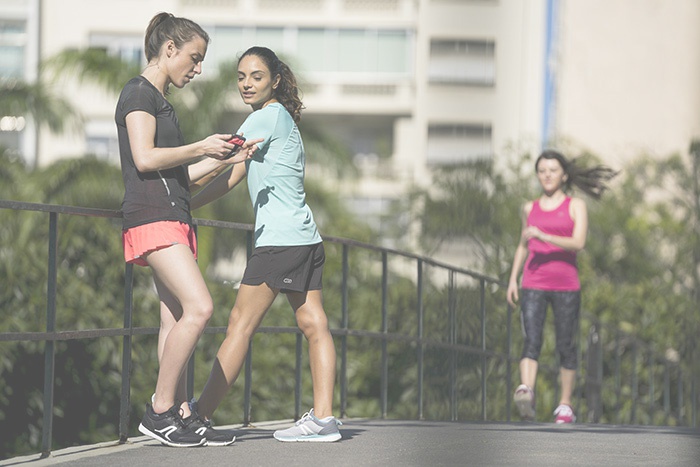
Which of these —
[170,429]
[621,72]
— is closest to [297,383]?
[170,429]

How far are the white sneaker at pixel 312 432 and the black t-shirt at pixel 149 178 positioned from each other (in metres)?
1.03

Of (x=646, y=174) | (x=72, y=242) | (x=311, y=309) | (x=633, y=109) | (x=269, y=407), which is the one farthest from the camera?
(x=633, y=109)

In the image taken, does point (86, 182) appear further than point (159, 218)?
Yes

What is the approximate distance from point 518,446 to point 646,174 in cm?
3317

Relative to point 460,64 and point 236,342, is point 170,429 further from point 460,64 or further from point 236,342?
point 460,64

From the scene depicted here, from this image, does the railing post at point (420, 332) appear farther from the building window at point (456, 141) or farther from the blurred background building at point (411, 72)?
the building window at point (456, 141)

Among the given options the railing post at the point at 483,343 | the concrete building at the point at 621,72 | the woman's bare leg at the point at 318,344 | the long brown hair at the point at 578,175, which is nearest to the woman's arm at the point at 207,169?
the woman's bare leg at the point at 318,344

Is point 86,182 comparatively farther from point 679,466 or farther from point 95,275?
point 679,466

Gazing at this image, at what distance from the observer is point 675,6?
50000mm

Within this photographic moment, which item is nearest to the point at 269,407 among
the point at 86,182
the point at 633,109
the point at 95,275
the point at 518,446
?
the point at 95,275

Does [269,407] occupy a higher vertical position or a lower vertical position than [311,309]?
lower

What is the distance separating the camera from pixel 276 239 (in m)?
6.02

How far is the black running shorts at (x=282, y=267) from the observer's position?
603cm

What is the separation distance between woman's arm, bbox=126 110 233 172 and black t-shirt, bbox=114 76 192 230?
0.05 m
